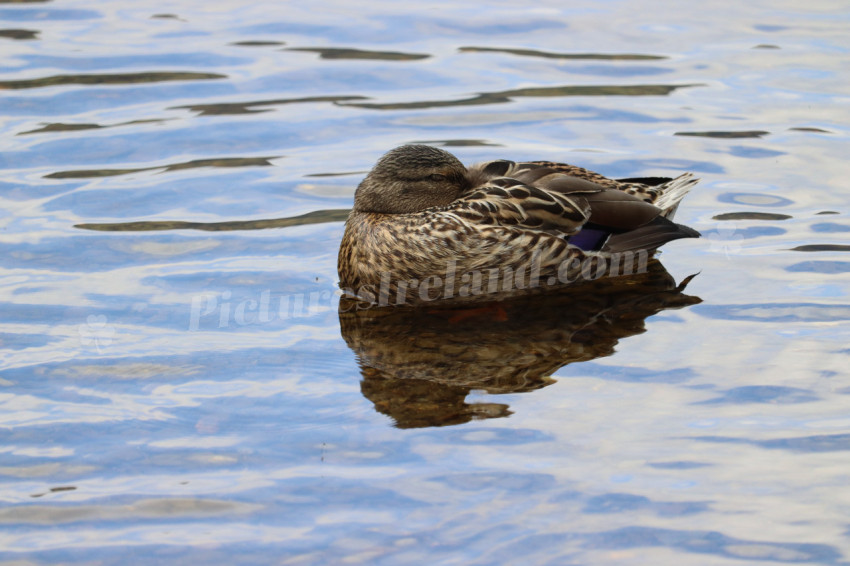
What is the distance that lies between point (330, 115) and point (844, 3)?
6810 mm

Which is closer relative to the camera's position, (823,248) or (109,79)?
(823,248)

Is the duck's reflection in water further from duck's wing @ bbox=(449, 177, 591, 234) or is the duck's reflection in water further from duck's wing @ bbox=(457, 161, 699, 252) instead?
duck's wing @ bbox=(449, 177, 591, 234)

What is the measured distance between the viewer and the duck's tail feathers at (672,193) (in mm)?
8797

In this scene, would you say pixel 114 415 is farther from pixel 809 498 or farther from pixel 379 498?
pixel 809 498

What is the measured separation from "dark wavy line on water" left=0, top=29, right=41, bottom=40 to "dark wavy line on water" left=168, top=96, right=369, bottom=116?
3.01m

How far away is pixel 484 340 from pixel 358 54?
6277mm

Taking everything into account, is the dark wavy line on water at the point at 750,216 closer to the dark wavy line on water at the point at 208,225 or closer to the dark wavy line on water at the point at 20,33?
the dark wavy line on water at the point at 208,225

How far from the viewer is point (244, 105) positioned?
11.9 metres

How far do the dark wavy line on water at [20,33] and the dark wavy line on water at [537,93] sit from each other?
4325mm

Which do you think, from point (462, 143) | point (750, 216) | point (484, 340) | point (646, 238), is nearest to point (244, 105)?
point (462, 143)

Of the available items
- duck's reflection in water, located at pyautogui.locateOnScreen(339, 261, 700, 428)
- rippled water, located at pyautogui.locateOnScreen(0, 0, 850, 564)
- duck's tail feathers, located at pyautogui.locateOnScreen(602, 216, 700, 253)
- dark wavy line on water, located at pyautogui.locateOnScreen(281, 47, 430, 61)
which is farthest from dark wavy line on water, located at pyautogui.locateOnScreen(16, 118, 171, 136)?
duck's tail feathers, located at pyautogui.locateOnScreen(602, 216, 700, 253)

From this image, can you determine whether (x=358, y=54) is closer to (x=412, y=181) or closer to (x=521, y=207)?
(x=412, y=181)

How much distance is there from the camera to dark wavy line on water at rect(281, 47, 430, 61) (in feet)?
42.9

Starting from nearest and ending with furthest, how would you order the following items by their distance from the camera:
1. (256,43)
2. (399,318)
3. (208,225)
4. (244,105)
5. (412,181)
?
(399,318) < (412,181) < (208,225) < (244,105) < (256,43)
